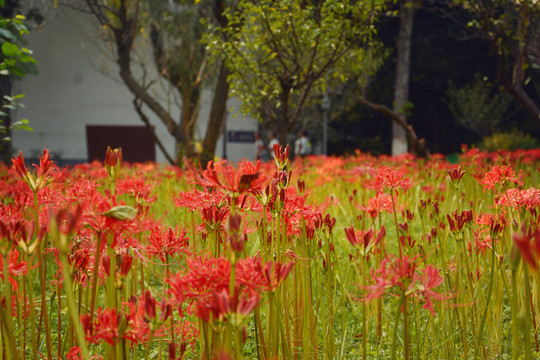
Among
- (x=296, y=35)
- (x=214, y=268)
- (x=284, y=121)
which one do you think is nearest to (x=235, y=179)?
(x=214, y=268)

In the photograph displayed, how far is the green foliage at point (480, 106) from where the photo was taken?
666 inches

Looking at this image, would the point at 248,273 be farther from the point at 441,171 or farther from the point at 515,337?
Result: the point at 441,171

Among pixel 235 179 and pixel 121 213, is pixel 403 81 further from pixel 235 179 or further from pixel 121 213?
pixel 121 213

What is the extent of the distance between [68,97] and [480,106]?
49.3 feet

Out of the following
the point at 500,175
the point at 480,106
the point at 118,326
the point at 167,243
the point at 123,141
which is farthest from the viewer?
the point at 123,141

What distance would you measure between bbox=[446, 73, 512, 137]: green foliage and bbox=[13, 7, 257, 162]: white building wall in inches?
332

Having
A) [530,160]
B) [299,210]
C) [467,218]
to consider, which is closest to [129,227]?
[299,210]

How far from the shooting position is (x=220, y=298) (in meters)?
0.68

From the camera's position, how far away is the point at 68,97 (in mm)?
17438

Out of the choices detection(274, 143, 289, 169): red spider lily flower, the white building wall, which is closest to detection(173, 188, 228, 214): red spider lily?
detection(274, 143, 289, 169): red spider lily flower

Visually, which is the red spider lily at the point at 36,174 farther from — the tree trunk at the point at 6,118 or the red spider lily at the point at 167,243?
the tree trunk at the point at 6,118

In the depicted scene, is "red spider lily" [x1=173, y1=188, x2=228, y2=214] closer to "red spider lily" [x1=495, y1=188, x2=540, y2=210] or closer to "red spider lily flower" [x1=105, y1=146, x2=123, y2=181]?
"red spider lily flower" [x1=105, y1=146, x2=123, y2=181]

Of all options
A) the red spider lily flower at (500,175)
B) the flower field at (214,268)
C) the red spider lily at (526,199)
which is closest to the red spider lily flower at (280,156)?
the flower field at (214,268)

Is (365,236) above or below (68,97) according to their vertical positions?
below
